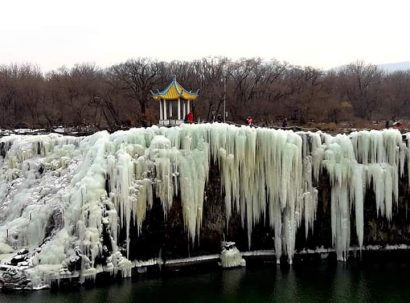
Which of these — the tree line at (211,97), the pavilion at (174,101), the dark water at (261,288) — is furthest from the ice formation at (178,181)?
the tree line at (211,97)

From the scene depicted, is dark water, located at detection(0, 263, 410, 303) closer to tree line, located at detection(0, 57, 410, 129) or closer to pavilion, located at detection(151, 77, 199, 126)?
pavilion, located at detection(151, 77, 199, 126)

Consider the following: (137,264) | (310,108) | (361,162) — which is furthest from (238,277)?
(310,108)

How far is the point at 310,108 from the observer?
152 feet

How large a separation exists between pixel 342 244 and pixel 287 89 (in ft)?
94.1

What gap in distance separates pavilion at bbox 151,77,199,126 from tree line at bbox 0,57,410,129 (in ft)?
22.1

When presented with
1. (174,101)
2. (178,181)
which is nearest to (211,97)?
(174,101)

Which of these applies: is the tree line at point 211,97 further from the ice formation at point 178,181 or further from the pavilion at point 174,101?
the ice formation at point 178,181

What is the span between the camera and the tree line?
44562mm

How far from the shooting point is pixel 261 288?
20.6 m

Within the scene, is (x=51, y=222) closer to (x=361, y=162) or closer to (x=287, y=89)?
(x=361, y=162)

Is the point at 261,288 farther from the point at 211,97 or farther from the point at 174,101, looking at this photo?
the point at 211,97

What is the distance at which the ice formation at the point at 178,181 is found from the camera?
69.7 feet

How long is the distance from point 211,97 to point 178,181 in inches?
978

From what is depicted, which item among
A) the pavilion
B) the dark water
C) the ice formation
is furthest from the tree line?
the dark water
